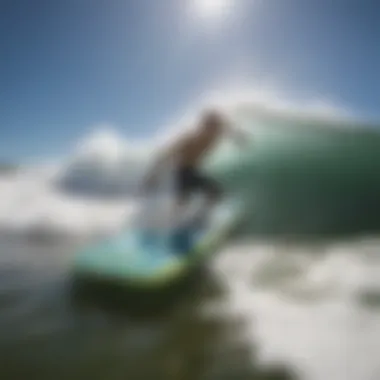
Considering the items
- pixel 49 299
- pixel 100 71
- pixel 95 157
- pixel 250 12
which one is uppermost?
pixel 250 12

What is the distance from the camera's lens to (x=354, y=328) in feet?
5.24

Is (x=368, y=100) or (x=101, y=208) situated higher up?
(x=368, y=100)

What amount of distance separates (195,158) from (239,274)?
0.34m

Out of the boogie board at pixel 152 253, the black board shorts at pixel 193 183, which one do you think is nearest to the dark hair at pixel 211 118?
the black board shorts at pixel 193 183

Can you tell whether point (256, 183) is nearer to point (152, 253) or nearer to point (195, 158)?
point (195, 158)

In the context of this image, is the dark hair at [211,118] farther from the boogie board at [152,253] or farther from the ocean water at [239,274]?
the boogie board at [152,253]

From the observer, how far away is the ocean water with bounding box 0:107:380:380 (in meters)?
1.57

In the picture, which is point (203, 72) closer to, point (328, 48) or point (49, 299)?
point (328, 48)

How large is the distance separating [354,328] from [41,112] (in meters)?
1.05

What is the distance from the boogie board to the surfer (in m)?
0.07

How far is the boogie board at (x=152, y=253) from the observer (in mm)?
1640

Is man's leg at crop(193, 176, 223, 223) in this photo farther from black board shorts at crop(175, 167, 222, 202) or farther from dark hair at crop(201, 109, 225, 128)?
dark hair at crop(201, 109, 225, 128)

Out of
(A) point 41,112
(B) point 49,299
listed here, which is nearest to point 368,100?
(A) point 41,112

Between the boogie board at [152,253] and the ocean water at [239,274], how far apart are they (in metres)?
0.04
